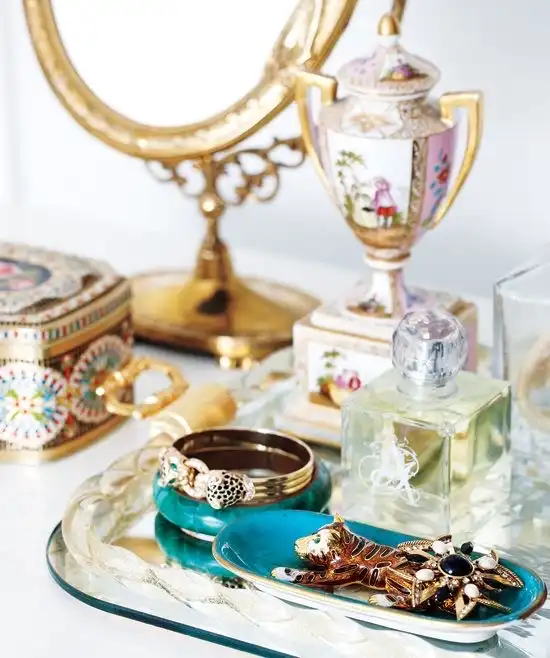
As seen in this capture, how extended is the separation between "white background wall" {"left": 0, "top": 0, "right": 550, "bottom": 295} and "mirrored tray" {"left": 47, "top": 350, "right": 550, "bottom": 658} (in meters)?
0.34

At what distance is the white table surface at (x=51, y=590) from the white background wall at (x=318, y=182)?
0.29m

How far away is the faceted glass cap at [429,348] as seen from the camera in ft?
2.52

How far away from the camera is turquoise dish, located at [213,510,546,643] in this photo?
66cm

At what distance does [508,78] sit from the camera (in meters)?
1.14

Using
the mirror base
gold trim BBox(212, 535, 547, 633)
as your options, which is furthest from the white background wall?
gold trim BBox(212, 535, 547, 633)

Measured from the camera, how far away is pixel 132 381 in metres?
0.94

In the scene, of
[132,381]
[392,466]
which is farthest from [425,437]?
[132,381]

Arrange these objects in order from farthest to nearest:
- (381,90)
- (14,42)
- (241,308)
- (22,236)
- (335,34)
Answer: (14,42) < (22,236) < (241,308) < (335,34) < (381,90)

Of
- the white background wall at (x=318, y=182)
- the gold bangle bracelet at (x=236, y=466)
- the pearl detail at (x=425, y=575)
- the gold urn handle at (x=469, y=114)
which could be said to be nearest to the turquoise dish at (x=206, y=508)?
the gold bangle bracelet at (x=236, y=466)

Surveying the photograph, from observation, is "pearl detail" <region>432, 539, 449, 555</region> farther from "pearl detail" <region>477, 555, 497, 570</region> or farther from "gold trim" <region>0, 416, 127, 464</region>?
"gold trim" <region>0, 416, 127, 464</region>

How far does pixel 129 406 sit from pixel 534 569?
29cm

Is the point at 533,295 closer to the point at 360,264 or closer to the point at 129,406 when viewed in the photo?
the point at 129,406

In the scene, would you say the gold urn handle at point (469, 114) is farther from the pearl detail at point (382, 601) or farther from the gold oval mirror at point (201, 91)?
the pearl detail at point (382, 601)

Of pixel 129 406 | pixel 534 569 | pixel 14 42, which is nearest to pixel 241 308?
pixel 129 406
